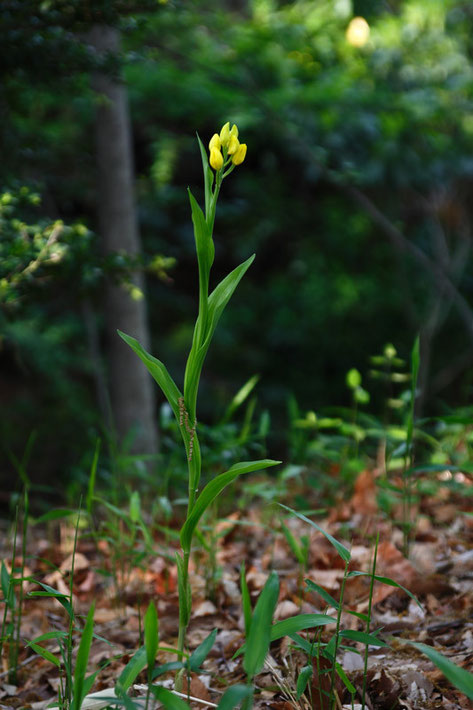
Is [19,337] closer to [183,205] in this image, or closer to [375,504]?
[183,205]

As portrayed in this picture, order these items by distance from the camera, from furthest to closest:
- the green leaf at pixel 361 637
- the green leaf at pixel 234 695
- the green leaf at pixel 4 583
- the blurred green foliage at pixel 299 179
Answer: the blurred green foliage at pixel 299 179 < the green leaf at pixel 4 583 < the green leaf at pixel 361 637 < the green leaf at pixel 234 695

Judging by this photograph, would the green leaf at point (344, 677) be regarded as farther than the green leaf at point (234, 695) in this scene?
Yes

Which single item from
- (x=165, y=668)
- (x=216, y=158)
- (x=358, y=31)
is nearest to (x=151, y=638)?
(x=165, y=668)

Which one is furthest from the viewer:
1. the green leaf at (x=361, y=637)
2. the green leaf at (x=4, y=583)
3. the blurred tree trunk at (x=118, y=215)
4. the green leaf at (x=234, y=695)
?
the blurred tree trunk at (x=118, y=215)

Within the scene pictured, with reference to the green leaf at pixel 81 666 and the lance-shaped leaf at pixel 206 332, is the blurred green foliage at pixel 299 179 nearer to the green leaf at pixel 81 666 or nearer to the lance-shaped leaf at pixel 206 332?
the lance-shaped leaf at pixel 206 332

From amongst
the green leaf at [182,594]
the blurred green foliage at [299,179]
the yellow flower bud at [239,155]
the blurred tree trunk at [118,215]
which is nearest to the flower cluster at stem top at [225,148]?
the yellow flower bud at [239,155]

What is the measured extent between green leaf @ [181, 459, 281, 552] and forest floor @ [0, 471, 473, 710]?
245 millimetres

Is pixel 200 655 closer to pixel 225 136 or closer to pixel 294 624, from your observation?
pixel 294 624

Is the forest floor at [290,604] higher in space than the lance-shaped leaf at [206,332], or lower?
lower

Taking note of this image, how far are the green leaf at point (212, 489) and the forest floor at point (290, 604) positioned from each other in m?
0.24

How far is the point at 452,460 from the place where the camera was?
8.18 ft

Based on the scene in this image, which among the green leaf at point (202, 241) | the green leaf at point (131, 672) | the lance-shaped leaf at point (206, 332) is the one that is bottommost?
the green leaf at point (131, 672)

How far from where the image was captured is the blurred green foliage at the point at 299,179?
4480 mm

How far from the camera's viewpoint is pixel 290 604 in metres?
1.51
